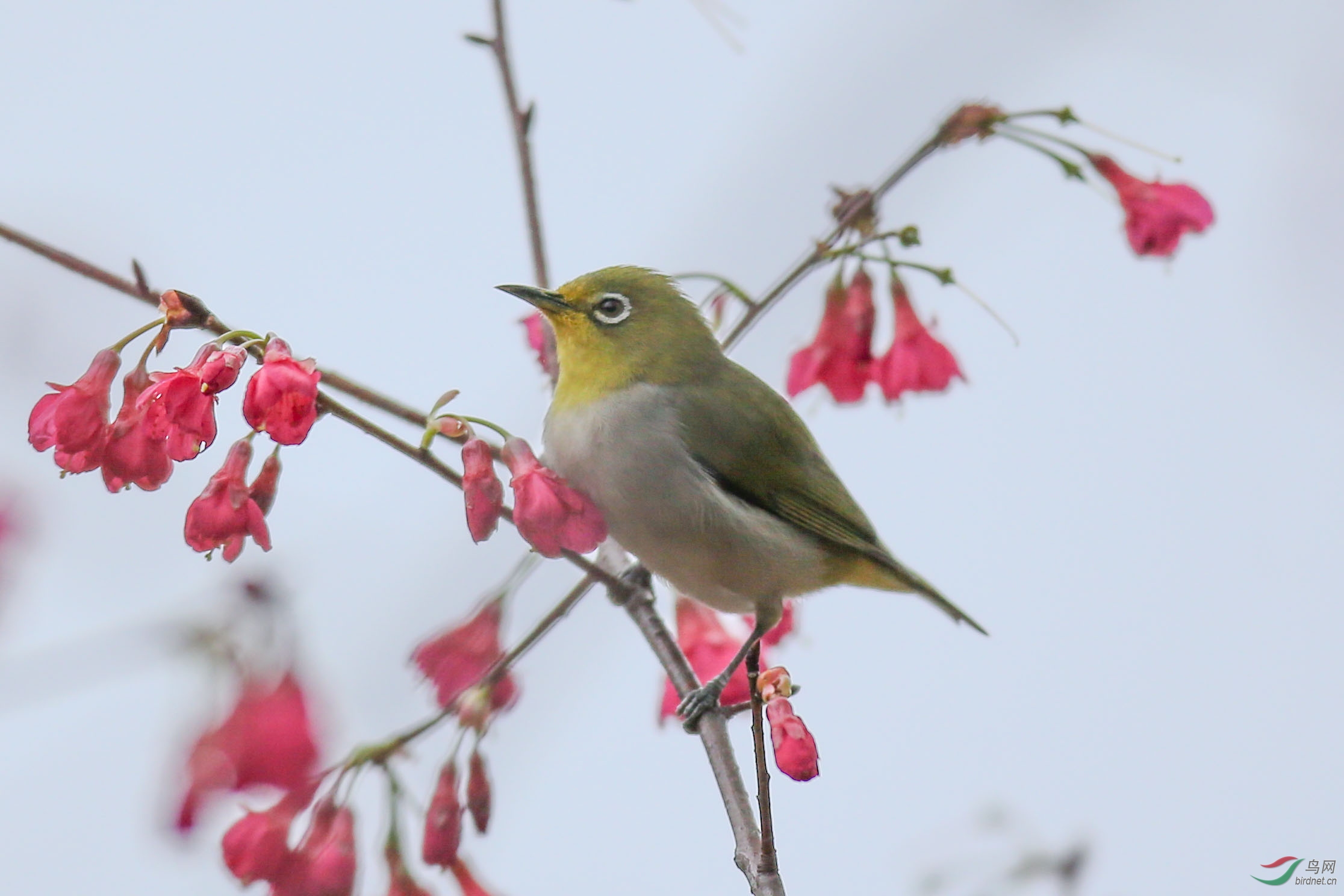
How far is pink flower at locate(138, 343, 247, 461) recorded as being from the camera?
2115mm

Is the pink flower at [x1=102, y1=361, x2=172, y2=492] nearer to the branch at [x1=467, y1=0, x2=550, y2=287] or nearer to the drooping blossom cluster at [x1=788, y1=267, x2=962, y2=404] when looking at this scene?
the branch at [x1=467, y1=0, x2=550, y2=287]

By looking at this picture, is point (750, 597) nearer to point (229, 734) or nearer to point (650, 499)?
point (650, 499)

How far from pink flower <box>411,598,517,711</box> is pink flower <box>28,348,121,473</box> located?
88cm

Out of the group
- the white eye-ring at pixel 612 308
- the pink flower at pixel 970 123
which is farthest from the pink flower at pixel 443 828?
the pink flower at pixel 970 123

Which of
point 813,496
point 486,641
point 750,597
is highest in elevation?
point 813,496

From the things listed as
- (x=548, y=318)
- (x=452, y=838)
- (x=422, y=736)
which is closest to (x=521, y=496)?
(x=422, y=736)

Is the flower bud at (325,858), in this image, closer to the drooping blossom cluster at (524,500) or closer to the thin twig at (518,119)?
the drooping blossom cluster at (524,500)

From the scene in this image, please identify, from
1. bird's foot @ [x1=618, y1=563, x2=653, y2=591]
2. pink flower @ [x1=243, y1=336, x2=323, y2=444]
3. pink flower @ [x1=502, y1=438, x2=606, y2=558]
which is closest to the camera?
pink flower @ [x1=243, y1=336, x2=323, y2=444]

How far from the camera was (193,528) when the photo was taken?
86.9 inches

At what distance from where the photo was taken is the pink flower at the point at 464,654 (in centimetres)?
281

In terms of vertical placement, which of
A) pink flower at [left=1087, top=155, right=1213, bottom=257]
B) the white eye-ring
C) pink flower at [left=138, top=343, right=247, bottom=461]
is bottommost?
pink flower at [left=138, top=343, right=247, bottom=461]

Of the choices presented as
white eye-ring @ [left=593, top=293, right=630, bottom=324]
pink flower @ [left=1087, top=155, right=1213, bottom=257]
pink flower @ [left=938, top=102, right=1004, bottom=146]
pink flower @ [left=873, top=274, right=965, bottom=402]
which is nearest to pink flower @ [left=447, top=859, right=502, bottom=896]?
white eye-ring @ [left=593, top=293, right=630, bottom=324]

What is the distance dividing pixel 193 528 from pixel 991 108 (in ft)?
6.84

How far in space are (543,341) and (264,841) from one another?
183 centimetres
